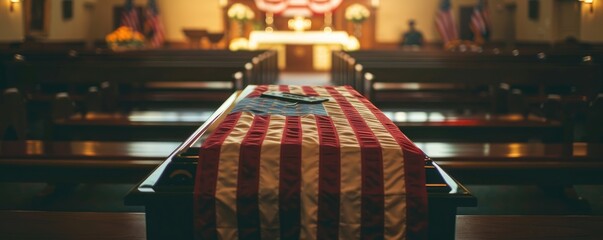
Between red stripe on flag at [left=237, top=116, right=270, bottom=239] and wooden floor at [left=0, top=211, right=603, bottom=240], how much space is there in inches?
22.6

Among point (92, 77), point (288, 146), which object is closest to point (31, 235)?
point (288, 146)

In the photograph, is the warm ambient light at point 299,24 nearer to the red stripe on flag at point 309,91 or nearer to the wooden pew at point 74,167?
the wooden pew at point 74,167

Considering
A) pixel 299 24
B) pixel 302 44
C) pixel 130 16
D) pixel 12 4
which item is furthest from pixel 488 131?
pixel 130 16

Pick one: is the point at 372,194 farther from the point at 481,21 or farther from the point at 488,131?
the point at 481,21

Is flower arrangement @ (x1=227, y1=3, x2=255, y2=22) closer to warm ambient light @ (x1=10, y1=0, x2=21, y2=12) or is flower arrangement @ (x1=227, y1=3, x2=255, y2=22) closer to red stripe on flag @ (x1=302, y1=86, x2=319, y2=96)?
warm ambient light @ (x1=10, y1=0, x2=21, y2=12)

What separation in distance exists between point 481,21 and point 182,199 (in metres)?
18.3

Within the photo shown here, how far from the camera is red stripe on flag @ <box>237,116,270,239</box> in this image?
1788mm

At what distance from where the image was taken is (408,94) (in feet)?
33.7

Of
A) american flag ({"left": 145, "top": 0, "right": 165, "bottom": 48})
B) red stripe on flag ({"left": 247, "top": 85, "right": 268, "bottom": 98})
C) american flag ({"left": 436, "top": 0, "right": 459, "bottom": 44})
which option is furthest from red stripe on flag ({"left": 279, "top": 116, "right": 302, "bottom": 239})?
american flag ({"left": 145, "top": 0, "right": 165, "bottom": 48})

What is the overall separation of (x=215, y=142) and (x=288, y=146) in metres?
0.17

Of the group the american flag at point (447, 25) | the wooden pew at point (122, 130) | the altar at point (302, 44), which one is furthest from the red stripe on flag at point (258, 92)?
the american flag at point (447, 25)

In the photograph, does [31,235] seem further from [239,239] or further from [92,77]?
[92,77]

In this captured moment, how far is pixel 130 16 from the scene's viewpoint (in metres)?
20.3

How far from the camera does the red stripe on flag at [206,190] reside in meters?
1.80
